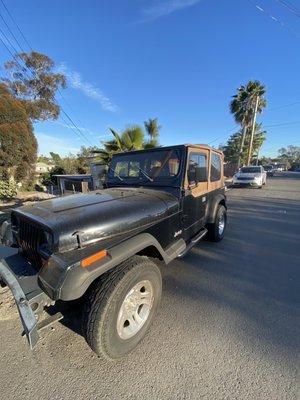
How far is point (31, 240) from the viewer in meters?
2.58

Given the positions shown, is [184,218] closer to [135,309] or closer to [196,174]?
[196,174]

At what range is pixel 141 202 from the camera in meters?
3.00

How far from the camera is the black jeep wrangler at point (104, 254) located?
6.82ft

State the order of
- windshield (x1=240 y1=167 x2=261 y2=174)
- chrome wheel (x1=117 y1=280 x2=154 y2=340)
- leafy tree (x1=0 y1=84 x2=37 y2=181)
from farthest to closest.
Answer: windshield (x1=240 y1=167 x2=261 y2=174) < leafy tree (x1=0 y1=84 x2=37 y2=181) < chrome wheel (x1=117 y1=280 x2=154 y2=340)

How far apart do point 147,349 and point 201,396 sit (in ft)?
2.16

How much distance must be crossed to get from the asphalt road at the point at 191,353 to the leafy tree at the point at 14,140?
16832 mm

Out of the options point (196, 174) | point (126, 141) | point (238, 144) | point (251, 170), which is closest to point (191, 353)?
point (196, 174)

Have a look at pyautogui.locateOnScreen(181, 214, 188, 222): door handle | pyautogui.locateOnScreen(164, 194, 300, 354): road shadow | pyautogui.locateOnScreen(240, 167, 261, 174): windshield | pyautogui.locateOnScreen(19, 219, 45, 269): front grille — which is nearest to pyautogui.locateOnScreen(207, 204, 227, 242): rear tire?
pyautogui.locateOnScreen(164, 194, 300, 354): road shadow

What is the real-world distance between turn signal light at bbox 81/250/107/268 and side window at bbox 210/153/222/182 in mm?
3138

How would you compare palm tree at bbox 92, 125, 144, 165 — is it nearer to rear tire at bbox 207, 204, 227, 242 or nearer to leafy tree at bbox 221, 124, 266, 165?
rear tire at bbox 207, 204, 227, 242

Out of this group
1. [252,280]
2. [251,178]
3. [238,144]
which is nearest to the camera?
[252,280]

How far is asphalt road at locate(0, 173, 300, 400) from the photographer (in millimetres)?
2066

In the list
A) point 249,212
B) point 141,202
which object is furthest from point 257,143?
point 141,202

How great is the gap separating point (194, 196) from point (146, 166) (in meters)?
0.89
